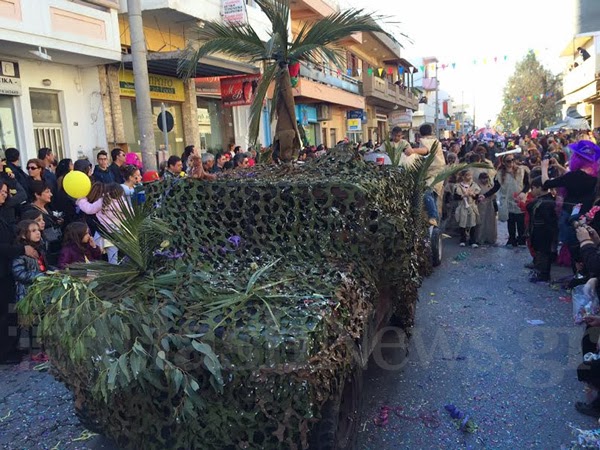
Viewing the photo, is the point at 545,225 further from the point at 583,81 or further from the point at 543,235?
the point at 583,81

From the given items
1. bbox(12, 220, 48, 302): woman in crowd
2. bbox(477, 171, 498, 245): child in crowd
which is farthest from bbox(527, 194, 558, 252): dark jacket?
bbox(12, 220, 48, 302): woman in crowd

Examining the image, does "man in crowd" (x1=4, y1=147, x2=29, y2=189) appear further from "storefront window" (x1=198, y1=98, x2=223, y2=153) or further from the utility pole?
"storefront window" (x1=198, y1=98, x2=223, y2=153)

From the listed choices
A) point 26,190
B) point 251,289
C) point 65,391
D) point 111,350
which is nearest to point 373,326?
point 251,289

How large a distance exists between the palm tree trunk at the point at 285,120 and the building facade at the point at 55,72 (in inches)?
216

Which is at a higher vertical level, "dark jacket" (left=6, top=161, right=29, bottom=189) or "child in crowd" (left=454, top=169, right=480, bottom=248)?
"dark jacket" (left=6, top=161, right=29, bottom=189)

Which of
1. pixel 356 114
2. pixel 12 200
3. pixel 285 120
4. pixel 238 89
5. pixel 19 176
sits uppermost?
pixel 238 89

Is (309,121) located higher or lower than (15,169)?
higher

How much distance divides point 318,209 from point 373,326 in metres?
0.85

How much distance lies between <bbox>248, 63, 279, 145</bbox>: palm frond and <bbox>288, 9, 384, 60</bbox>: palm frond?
0.30 metres

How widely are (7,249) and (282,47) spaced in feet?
12.7

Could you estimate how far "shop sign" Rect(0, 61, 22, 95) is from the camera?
989cm

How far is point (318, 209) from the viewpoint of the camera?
342cm

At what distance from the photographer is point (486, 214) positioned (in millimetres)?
9453

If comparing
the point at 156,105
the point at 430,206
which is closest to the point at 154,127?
the point at 156,105
